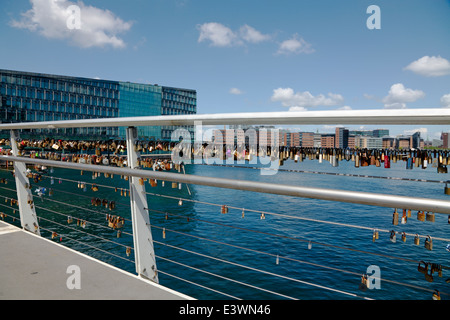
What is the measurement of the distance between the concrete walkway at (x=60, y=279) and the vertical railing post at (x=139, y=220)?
0.45ft

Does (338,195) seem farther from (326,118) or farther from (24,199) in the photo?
(24,199)

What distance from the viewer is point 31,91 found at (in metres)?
72.9

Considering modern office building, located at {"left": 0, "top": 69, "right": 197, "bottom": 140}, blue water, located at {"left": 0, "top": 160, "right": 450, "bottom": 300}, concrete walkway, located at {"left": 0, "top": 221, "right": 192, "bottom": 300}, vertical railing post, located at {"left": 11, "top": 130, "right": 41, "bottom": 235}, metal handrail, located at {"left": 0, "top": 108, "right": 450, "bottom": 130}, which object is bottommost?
blue water, located at {"left": 0, "top": 160, "right": 450, "bottom": 300}

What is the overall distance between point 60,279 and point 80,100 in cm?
8988

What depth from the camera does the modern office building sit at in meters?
69.1

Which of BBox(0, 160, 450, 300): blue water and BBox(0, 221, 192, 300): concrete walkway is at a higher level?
BBox(0, 221, 192, 300): concrete walkway

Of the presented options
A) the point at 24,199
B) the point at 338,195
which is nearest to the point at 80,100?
the point at 24,199

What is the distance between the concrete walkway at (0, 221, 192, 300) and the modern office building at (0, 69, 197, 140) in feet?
182

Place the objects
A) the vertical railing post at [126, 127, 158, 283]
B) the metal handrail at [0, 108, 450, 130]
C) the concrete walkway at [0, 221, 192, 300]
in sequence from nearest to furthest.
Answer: the metal handrail at [0, 108, 450, 130]
the concrete walkway at [0, 221, 192, 300]
the vertical railing post at [126, 127, 158, 283]
